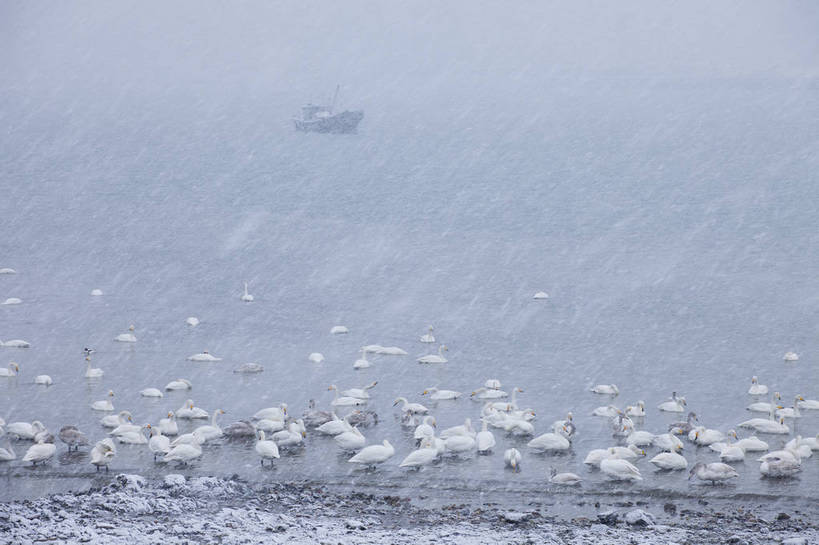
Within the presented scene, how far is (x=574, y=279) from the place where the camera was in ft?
166

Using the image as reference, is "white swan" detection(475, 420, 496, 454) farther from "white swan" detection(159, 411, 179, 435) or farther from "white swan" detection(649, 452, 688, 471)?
"white swan" detection(159, 411, 179, 435)

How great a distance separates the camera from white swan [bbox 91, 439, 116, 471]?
78.0 feet

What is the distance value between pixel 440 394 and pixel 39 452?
11.2 m

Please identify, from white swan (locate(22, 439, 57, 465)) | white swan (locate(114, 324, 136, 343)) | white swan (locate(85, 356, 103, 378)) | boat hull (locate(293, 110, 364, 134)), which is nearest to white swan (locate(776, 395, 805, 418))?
white swan (locate(22, 439, 57, 465))

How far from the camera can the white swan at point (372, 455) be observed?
79.6ft

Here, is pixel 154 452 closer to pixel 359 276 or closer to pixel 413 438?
pixel 413 438

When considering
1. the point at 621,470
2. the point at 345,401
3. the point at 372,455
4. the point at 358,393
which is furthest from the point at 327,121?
the point at 621,470

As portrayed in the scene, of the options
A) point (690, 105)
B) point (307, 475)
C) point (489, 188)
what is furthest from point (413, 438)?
point (690, 105)

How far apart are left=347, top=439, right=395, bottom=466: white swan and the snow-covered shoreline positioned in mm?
1893

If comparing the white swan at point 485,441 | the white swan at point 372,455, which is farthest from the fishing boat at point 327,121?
the white swan at point 372,455

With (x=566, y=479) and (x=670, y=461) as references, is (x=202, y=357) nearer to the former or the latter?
(x=566, y=479)

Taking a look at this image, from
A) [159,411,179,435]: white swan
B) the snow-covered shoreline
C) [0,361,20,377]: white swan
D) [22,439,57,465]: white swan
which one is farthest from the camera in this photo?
[0,361,20,377]: white swan

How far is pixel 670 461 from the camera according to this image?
945 inches

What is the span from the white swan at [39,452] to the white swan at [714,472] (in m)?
14.3
